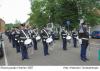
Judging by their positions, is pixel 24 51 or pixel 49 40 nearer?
pixel 24 51

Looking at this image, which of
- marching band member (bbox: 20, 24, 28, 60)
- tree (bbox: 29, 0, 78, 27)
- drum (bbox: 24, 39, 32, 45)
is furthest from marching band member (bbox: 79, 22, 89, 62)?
marching band member (bbox: 20, 24, 28, 60)

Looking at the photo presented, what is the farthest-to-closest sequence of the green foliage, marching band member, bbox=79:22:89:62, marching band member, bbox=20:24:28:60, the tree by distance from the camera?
marching band member, bbox=20:24:28:60 → marching band member, bbox=79:22:89:62 → the tree → the green foliage

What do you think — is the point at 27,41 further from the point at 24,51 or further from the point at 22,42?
the point at 24,51

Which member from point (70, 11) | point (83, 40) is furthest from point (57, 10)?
point (83, 40)

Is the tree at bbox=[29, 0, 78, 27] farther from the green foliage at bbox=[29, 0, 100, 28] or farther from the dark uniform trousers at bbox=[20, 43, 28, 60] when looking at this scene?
the dark uniform trousers at bbox=[20, 43, 28, 60]

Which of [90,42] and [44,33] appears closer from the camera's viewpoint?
[90,42]

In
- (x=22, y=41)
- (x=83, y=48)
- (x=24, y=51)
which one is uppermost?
(x=22, y=41)

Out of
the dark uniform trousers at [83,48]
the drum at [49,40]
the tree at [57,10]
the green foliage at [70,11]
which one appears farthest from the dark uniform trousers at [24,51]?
the dark uniform trousers at [83,48]

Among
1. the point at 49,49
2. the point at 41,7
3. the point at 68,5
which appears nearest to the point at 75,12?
the point at 68,5

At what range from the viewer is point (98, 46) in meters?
9.53

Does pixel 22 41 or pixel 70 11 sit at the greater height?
pixel 70 11

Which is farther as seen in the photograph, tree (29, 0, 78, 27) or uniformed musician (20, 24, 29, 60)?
uniformed musician (20, 24, 29, 60)

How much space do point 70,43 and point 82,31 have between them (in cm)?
215

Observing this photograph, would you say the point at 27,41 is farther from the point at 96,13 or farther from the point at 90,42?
the point at 96,13
